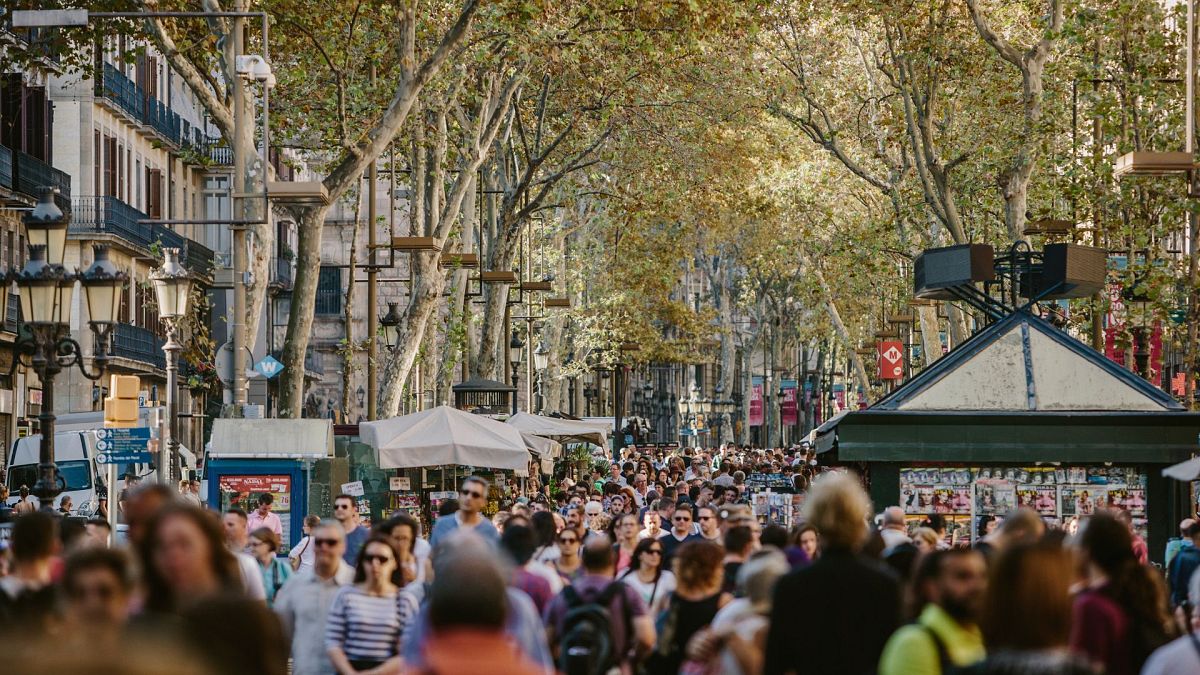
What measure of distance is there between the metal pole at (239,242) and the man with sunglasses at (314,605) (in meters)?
11.9

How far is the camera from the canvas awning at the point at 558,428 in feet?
121

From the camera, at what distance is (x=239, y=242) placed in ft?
74.7

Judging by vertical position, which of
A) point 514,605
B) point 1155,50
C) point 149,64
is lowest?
point 514,605

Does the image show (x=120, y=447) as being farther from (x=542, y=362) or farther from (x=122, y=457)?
(x=542, y=362)

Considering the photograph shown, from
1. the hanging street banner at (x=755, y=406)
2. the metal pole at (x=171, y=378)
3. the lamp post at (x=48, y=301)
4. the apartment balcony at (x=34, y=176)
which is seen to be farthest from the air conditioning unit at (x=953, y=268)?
the hanging street banner at (x=755, y=406)

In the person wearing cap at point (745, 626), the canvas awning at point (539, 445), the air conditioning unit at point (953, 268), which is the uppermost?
the air conditioning unit at point (953, 268)

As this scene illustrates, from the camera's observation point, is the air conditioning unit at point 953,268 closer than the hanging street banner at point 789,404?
Yes

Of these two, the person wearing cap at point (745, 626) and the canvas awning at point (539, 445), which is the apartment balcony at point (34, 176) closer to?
the canvas awning at point (539, 445)

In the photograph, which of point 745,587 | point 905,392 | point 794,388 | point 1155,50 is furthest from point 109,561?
point 794,388

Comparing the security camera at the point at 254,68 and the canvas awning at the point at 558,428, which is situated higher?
the security camera at the point at 254,68

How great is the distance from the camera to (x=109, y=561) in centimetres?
605

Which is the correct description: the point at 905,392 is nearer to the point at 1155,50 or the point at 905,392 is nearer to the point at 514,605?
the point at 1155,50

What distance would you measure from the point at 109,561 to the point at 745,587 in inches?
136

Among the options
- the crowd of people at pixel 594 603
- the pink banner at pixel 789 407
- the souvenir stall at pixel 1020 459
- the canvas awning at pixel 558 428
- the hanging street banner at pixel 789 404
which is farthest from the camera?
the pink banner at pixel 789 407
